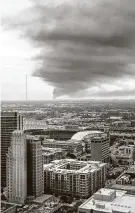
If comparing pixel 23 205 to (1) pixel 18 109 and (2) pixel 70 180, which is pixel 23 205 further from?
(1) pixel 18 109

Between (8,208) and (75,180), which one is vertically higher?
(75,180)

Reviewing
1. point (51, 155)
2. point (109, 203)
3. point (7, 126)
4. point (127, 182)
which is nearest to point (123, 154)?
point (51, 155)

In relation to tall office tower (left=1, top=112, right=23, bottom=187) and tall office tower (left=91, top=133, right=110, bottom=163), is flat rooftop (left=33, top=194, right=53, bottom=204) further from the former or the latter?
tall office tower (left=91, top=133, right=110, bottom=163)

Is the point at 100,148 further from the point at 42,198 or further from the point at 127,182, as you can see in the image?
the point at 42,198

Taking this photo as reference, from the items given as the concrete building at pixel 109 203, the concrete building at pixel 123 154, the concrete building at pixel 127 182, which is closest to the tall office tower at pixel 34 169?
the concrete building at pixel 127 182

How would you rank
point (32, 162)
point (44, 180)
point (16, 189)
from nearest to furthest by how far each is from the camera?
1. point (16, 189)
2. point (32, 162)
3. point (44, 180)

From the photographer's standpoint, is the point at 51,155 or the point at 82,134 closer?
the point at 51,155

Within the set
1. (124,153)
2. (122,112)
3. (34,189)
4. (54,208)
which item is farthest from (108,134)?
(54,208)
